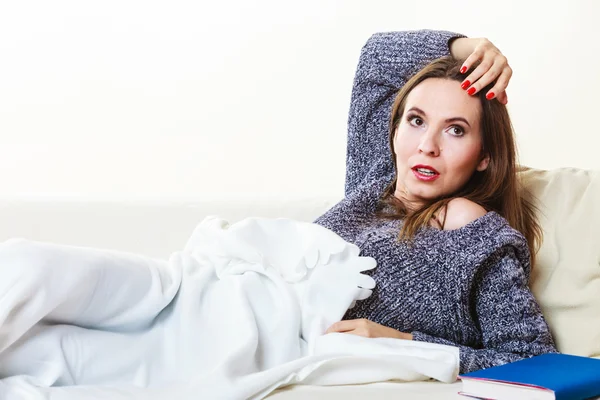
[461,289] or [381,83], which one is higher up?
[381,83]

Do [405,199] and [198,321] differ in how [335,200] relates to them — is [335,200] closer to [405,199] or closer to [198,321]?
[405,199]

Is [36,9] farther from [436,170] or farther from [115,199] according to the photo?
[436,170]

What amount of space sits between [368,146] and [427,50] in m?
0.27

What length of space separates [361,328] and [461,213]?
13.4 inches

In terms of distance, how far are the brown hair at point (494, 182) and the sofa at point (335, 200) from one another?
0.16ft

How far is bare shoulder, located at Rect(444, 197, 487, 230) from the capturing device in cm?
154

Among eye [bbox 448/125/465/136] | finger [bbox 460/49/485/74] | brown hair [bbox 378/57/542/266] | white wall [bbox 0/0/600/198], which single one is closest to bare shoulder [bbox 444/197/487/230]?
brown hair [bbox 378/57/542/266]

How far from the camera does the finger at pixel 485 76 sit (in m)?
1.59

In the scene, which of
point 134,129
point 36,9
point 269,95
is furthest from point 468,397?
point 36,9

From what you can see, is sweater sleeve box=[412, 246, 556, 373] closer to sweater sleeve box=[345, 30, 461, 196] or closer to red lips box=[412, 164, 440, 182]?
red lips box=[412, 164, 440, 182]

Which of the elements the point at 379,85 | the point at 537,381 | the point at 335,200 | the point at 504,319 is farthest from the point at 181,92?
the point at 537,381

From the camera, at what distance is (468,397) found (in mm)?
1179

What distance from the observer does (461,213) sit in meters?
1.54

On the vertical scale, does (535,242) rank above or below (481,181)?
below
